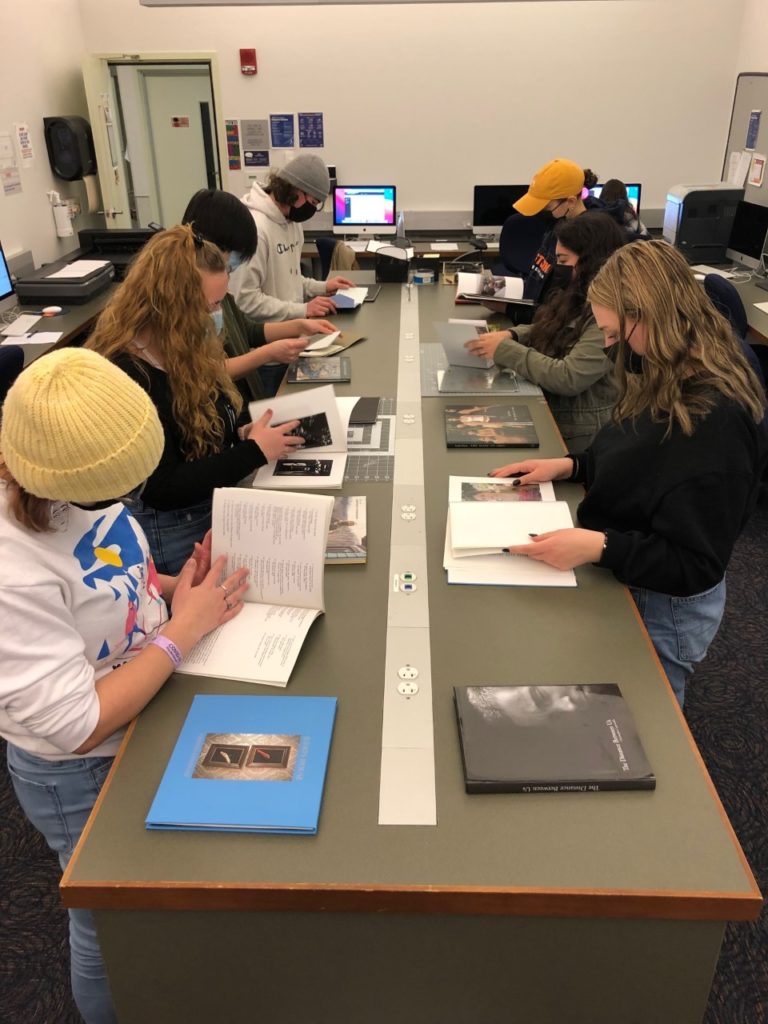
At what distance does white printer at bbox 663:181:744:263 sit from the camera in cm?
467

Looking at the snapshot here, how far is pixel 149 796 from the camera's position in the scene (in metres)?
1.08

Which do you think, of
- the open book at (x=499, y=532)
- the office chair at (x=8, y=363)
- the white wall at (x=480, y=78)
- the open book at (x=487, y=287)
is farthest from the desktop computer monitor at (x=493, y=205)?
the open book at (x=499, y=532)

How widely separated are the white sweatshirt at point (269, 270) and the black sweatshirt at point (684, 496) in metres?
1.86

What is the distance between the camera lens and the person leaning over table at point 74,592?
94cm

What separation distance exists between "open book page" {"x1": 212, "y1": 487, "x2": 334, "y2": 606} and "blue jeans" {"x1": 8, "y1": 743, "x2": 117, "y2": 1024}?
42 centimetres

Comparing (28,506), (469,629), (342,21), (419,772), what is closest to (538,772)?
(419,772)

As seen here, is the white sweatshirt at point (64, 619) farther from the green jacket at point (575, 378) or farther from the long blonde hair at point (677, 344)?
the green jacket at point (575, 378)

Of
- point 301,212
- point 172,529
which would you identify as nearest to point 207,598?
point 172,529

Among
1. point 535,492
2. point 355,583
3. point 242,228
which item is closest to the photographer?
point 355,583

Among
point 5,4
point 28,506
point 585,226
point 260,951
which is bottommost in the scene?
point 260,951

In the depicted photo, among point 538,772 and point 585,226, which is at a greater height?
point 585,226

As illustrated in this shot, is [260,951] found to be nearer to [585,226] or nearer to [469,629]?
[469,629]

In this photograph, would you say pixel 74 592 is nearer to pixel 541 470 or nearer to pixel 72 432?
pixel 72 432

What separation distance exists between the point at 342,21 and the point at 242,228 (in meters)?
4.16
